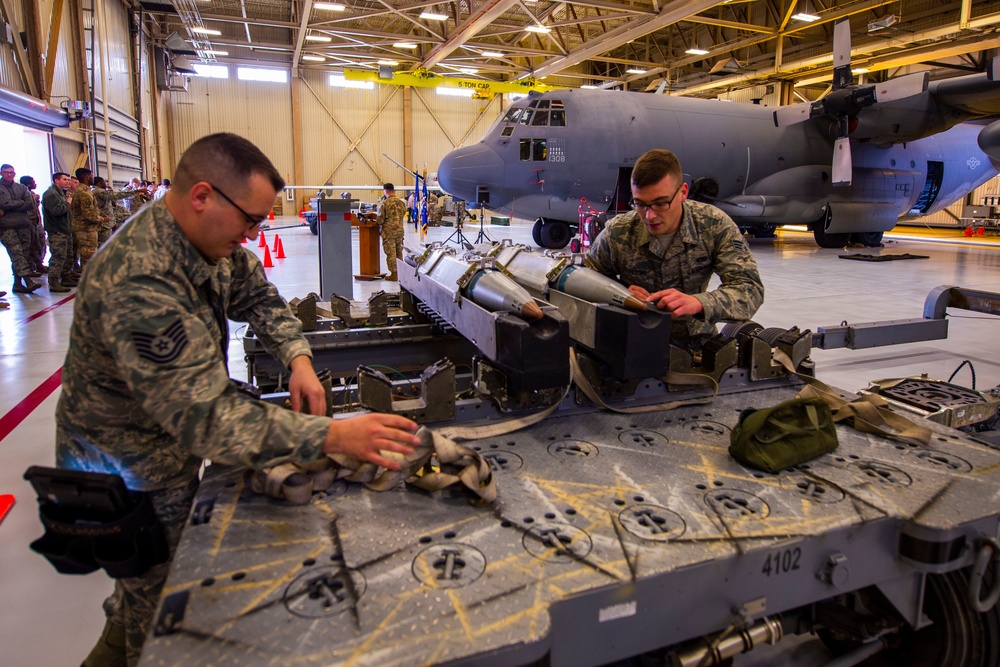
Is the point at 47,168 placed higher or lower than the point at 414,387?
higher

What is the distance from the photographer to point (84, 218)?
9852mm

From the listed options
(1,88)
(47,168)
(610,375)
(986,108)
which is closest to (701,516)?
(610,375)

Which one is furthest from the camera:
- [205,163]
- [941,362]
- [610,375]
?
[941,362]

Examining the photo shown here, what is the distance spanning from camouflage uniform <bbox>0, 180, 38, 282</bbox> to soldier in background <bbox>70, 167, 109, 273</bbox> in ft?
1.83

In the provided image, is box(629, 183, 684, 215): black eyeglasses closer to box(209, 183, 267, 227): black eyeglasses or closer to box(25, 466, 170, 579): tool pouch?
box(209, 183, 267, 227): black eyeglasses

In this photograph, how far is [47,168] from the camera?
14.2 meters

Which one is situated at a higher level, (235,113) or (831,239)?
(235,113)

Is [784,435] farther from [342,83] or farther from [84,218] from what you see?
[342,83]

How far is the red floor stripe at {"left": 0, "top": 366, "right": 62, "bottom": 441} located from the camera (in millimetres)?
4145

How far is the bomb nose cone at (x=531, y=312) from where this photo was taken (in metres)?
2.29

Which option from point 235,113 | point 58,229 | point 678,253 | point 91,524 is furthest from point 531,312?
point 235,113

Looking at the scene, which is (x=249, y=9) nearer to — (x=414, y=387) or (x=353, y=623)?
(x=414, y=387)

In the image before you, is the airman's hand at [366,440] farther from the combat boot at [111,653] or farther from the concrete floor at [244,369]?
the concrete floor at [244,369]

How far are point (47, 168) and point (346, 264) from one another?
405 inches
